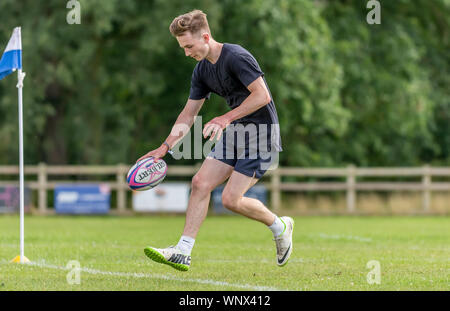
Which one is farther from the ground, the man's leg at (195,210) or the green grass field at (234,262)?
the man's leg at (195,210)

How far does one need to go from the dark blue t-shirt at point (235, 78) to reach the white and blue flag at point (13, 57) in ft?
7.16

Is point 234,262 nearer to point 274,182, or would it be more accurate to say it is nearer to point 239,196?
point 239,196

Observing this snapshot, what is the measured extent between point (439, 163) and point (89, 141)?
1184 cm

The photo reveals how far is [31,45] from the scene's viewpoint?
2058 cm

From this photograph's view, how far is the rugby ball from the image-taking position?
7051mm

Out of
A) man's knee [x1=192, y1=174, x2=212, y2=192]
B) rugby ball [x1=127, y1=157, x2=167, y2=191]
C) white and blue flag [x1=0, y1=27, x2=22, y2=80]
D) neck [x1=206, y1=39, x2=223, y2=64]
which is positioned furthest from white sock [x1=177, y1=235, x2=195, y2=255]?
white and blue flag [x1=0, y1=27, x2=22, y2=80]

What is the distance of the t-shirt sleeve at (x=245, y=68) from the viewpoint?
6645mm

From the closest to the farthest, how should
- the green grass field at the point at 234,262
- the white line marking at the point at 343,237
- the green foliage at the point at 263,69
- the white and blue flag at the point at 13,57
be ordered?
the green grass field at the point at 234,262
the white and blue flag at the point at 13,57
the white line marking at the point at 343,237
the green foliage at the point at 263,69

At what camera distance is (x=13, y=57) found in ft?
27.5

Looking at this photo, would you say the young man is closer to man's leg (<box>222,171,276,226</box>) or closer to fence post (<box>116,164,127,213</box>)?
man's leg (<box>222,171,276,226</box>)

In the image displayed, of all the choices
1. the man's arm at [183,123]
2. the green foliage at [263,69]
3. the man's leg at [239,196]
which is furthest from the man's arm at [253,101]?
the green foliage at [263,69]

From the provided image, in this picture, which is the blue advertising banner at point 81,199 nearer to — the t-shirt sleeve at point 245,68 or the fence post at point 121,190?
the fence post at point 121,190
